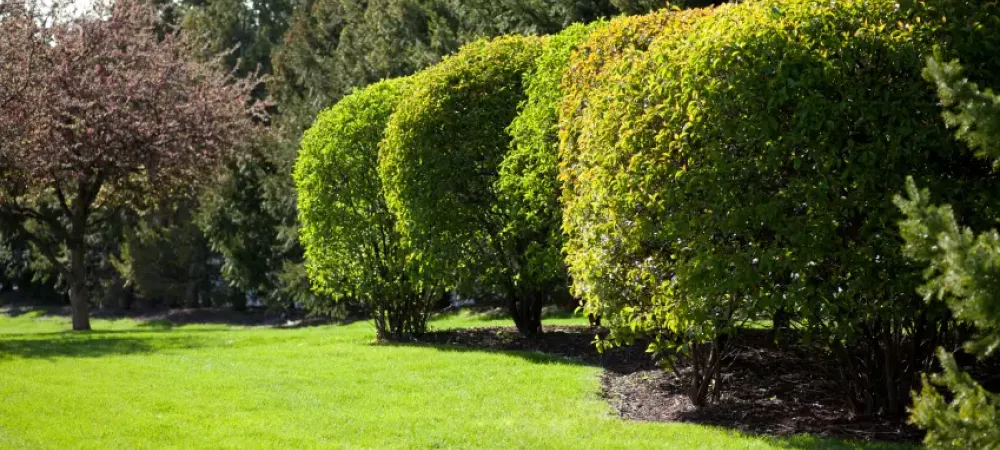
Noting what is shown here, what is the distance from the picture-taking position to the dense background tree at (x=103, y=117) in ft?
60.1

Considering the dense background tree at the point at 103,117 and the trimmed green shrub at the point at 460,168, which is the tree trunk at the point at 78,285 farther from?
the trimmed green shrub at the point at 460,168

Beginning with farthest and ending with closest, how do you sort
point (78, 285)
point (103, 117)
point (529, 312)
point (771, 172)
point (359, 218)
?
point (78, 285)
point (103, 117)
point (359, 218)
point (529, 312)
point (771, 172)

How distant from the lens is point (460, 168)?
1362 centimetres

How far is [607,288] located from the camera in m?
8.77

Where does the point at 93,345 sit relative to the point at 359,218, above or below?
below

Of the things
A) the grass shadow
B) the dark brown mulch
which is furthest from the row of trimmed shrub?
the grass shadow

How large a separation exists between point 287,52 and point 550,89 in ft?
78.8

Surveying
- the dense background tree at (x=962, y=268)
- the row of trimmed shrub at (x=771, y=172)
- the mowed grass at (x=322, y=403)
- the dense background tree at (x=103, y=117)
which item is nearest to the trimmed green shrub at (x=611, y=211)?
the row of trimmed shrub at (x=771, y=172)

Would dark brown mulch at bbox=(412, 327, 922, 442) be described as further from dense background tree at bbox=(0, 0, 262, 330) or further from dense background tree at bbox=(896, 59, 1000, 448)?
dense background tree at bbox=(0, 0, 262, 330)

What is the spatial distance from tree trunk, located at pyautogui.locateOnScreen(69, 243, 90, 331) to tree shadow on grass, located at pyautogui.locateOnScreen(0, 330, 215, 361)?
4.13 meters

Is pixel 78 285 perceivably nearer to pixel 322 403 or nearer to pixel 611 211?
pixel 322 403

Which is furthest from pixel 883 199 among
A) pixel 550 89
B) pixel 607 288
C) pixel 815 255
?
pixel 550 89

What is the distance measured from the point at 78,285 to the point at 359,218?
10846mm

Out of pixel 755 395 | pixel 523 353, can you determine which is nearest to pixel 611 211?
pixel 755 395
